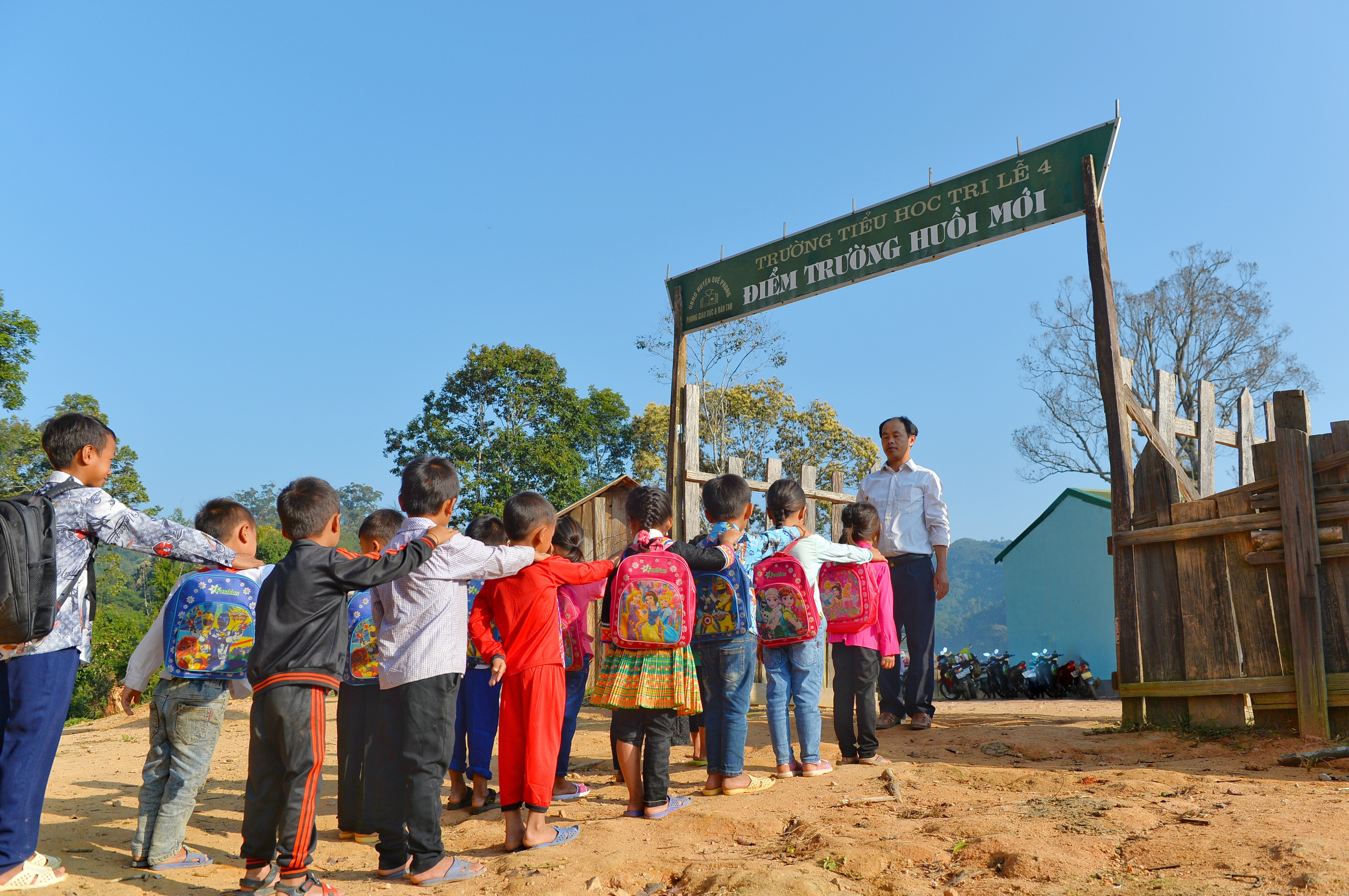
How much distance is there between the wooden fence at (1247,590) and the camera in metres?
4.92

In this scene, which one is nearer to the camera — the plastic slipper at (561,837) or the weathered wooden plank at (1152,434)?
the plastic slipper at (561,837)

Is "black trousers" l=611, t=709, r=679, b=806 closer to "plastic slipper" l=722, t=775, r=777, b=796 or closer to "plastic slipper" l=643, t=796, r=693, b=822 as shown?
"plastic slipper" l=643, t=796, r=693, b=822

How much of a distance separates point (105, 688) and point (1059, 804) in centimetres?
1442

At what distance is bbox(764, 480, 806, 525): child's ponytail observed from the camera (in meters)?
4.96

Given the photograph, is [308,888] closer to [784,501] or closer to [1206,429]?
[784,501]

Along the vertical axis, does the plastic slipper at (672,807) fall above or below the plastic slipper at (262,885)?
above

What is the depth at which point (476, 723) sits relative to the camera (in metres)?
4.57

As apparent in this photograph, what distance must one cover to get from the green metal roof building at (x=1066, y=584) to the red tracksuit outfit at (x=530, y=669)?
16586 mm

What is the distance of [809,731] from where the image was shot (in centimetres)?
471

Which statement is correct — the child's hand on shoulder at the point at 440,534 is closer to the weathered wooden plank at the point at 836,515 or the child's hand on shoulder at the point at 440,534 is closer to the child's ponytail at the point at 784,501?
the child's ponytail at the point at 784,501

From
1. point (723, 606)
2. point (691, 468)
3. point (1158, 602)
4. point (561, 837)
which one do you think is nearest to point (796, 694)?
point (723, 606)

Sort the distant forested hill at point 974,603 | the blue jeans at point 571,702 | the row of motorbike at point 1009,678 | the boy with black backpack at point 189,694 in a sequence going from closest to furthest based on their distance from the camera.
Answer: the boy with black backpack at point 189,694 < the blue jeans at point 571,702 < the row of motorbike at point 1009,678 < the distant forested hill at point 974,603

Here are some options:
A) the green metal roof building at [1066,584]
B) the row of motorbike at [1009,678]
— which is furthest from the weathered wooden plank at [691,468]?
the green metal roof building at [1066,584]

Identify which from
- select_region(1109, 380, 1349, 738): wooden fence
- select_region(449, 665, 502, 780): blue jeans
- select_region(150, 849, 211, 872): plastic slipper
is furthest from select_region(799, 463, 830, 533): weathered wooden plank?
select_region(150, 849, 211, 872): plastic slipper
